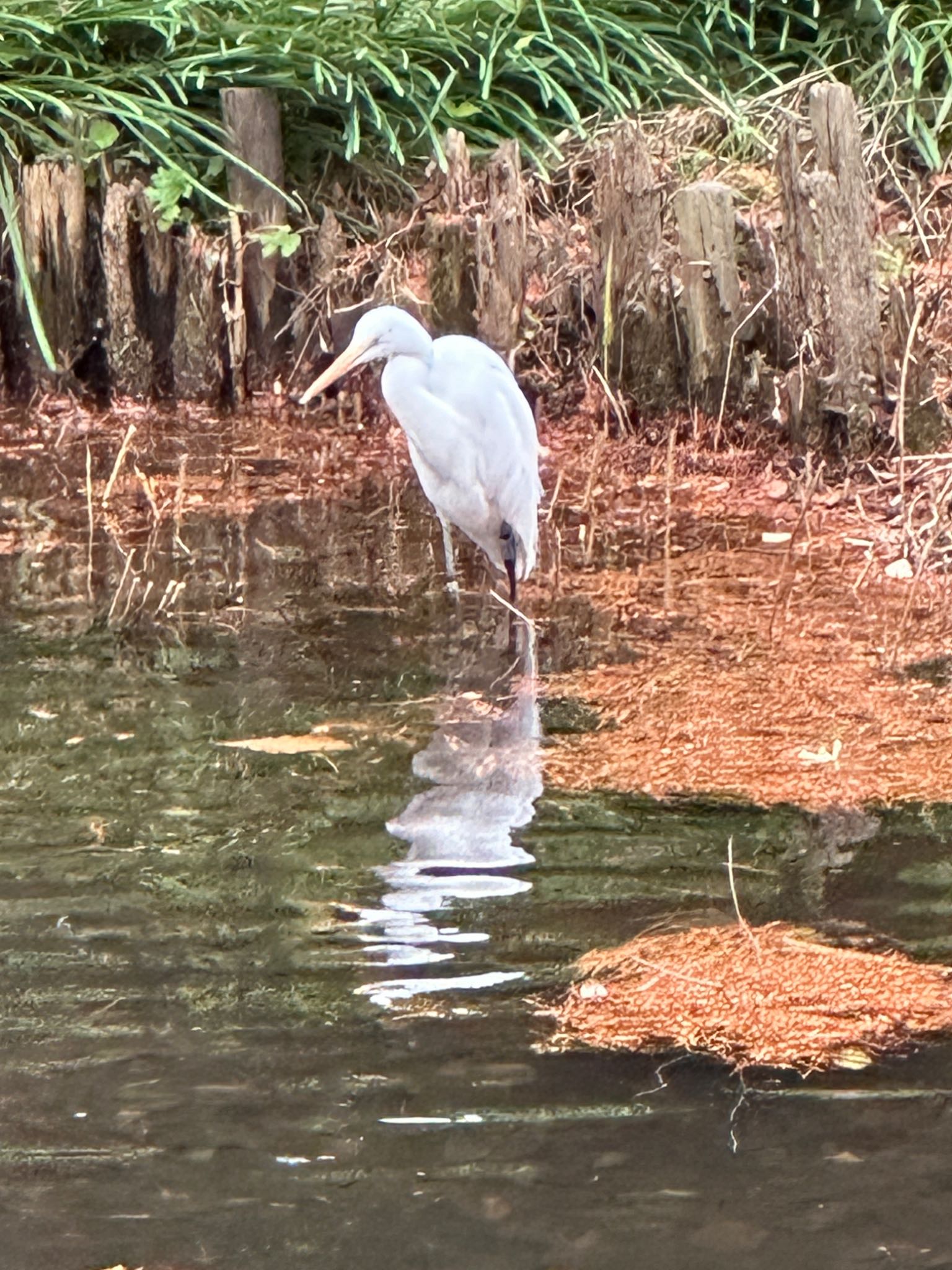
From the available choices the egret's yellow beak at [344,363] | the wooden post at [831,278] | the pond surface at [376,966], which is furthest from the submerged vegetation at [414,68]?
the pond surface at [376,966]

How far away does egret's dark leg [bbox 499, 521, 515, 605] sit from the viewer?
17.6 ft

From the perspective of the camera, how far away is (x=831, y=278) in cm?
600

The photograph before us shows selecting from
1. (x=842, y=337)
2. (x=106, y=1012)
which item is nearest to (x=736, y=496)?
(x=842, y=337)

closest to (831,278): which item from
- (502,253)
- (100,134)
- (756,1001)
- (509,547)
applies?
(502,253)

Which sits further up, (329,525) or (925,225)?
(925,225)

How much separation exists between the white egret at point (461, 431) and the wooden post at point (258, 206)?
5.71 feet

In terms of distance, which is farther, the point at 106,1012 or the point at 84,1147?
the point at 106,1012

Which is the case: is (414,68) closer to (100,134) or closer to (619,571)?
(100,134)

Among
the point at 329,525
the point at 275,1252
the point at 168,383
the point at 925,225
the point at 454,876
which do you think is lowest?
the point at 275,1252

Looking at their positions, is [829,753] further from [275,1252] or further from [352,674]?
[275,1252]

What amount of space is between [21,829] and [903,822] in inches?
73.8

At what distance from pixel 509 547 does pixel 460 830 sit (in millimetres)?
1588

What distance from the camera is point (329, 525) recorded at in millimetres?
6176

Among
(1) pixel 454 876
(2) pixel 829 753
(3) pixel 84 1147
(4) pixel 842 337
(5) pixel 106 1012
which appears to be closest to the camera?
(3) pixel 84 1147
